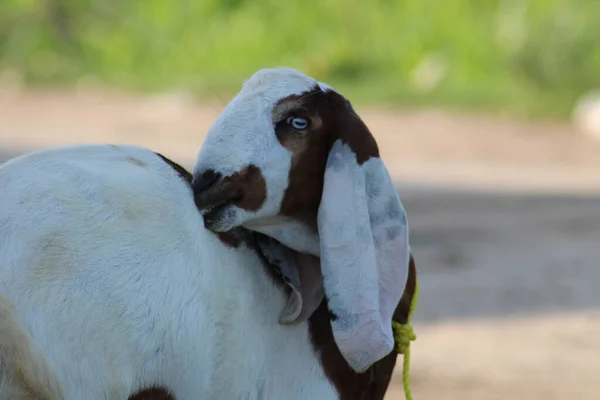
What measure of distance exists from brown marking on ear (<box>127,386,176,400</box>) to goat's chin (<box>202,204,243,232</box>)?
1.32ft

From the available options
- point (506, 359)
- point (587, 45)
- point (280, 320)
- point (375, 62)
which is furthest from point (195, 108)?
A: point (280, 320)

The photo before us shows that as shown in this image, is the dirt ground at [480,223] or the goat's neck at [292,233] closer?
the goat's neck at [292,233]

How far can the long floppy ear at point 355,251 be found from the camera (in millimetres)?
2826

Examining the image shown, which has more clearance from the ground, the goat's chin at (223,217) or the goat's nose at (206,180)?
the goat's nose at (206,180)

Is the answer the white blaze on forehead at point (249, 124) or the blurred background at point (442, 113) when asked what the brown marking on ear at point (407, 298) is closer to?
the white blaze on forehead at point (249, 124)

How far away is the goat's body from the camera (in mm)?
2441

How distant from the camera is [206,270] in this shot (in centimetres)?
271

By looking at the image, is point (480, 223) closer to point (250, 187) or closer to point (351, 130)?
point (351, 130)

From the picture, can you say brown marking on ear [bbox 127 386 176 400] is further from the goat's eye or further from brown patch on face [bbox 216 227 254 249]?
the goat's eye

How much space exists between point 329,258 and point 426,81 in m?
13.9

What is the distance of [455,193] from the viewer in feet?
35.9

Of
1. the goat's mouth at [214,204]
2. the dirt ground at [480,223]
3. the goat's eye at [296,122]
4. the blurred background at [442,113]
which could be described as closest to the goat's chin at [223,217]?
the goat's mouth at [214,204]

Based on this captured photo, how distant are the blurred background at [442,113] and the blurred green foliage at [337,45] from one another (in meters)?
0.03

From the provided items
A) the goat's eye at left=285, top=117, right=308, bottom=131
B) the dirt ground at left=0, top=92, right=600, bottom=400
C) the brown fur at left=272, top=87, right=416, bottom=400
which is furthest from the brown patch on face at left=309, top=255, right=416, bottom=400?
the dirt ground at left=0, top=92, right=600, bottom=400
